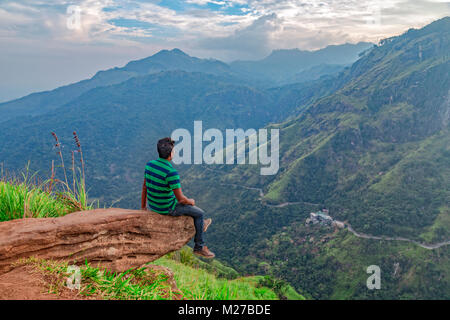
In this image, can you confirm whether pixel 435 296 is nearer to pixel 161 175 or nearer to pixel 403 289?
pixel 403 289

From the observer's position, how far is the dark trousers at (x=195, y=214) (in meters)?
7.35

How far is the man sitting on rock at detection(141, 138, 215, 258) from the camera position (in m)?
6.66

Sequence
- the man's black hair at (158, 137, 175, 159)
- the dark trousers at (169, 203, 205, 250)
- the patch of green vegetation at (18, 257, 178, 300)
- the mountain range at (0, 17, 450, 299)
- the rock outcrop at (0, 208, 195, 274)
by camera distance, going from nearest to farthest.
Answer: the patch of green vegetation at (18, 257, 178, 300), the rock outcrop at (0, 208, 195, 274), the man's black hair at (158, 137, 175, 159), the dark trousers at (169, 203, 205, 250), the mountain range at (0, 17, 450, 299)

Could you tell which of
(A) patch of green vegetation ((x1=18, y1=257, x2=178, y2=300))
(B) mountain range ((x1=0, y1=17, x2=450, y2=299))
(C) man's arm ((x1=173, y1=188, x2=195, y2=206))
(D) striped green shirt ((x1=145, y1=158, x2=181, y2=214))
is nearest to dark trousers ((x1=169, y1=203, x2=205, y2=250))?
(D) striped green shirt ((x1=145, y1=158, x2=181, y2=214))

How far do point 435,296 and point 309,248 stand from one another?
4228 cm

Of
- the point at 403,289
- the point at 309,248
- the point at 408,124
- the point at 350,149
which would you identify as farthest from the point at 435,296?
the point at 408,124

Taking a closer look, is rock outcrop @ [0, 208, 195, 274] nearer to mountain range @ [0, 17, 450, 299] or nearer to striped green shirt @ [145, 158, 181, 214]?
striped green shirt @ [145, 158, 181, 214]

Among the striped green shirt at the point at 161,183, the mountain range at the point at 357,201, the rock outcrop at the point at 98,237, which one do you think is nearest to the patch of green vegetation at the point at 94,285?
the rock outcrop at the point at 98,237

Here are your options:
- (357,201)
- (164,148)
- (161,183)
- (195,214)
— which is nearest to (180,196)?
(161,183)

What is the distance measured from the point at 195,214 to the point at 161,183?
4.47 feet

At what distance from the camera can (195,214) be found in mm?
7496

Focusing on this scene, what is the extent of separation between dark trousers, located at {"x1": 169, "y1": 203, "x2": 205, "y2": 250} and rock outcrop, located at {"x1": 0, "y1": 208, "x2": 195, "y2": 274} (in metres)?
0.25

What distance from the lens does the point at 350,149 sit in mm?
172625
